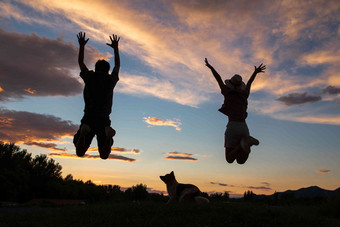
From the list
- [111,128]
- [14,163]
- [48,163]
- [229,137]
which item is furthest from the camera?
[48,163]

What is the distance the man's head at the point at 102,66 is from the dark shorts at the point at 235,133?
4.33 metres

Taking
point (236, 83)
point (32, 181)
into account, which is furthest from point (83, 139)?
point (32, 181)

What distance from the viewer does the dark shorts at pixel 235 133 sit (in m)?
10.1

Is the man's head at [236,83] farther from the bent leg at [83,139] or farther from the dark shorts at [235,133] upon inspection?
the bent leg at [83,139]

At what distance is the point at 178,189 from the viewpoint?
12125 millimetres

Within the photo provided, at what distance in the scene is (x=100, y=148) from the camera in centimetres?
911

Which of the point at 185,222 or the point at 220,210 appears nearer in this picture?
the point at 185,222

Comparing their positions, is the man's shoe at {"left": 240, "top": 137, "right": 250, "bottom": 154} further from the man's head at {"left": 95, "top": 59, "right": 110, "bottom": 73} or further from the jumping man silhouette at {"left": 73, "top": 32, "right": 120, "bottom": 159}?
the man's head at {"left": 95, "top": 59, "right": 110, "bottom": 73}

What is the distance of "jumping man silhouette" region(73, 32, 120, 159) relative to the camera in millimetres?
8859

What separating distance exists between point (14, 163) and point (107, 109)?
110 feet

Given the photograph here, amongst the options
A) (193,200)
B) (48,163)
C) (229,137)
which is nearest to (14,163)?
(48,163)

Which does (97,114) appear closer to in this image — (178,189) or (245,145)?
(245,145)

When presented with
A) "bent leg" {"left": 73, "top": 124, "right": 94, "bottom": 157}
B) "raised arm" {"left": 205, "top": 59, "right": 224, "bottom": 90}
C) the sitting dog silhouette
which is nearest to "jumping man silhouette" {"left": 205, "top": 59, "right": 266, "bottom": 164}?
"raised arm" {"left": 205, "top": 59, "right": 224, "bottom": 90}

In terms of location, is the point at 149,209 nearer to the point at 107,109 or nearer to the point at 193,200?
the point at 193,200
